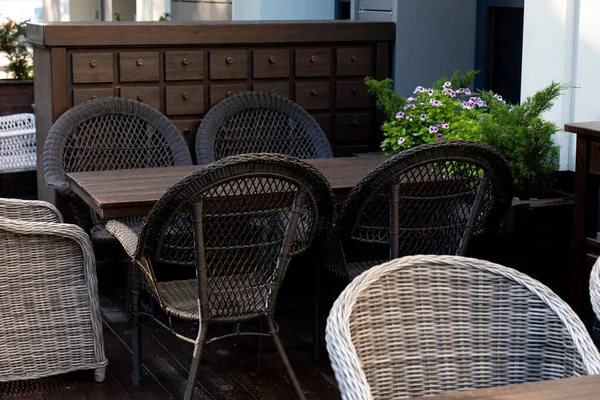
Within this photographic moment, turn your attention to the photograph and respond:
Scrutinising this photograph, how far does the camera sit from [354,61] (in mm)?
5414

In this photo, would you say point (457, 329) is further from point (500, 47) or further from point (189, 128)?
point (500, 47)

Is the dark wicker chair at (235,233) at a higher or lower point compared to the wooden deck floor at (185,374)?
higher

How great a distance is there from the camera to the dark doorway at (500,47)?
565 cm

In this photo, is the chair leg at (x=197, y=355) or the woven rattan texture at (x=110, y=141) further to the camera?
the woven rattan texture at (x=110, y=141)

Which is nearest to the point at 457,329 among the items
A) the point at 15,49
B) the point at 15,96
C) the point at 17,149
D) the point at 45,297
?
the point at 45,297

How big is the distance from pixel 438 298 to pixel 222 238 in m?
1.24

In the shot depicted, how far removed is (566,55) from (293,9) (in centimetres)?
308

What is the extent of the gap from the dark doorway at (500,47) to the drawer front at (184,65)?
5.71ft

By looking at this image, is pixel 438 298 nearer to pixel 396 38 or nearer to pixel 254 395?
pixel 254 395

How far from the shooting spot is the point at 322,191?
309 cm

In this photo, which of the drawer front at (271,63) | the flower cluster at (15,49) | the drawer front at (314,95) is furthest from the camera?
the flower cluster at (15,49)

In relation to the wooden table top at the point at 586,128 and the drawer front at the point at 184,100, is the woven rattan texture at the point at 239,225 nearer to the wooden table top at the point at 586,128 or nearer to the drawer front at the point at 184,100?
the wooden table top at the point at 586,128

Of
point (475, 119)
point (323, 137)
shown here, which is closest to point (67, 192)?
point (323, 137)

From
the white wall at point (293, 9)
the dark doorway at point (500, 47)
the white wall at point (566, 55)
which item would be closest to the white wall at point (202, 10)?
the white wall at point (293, 9)
